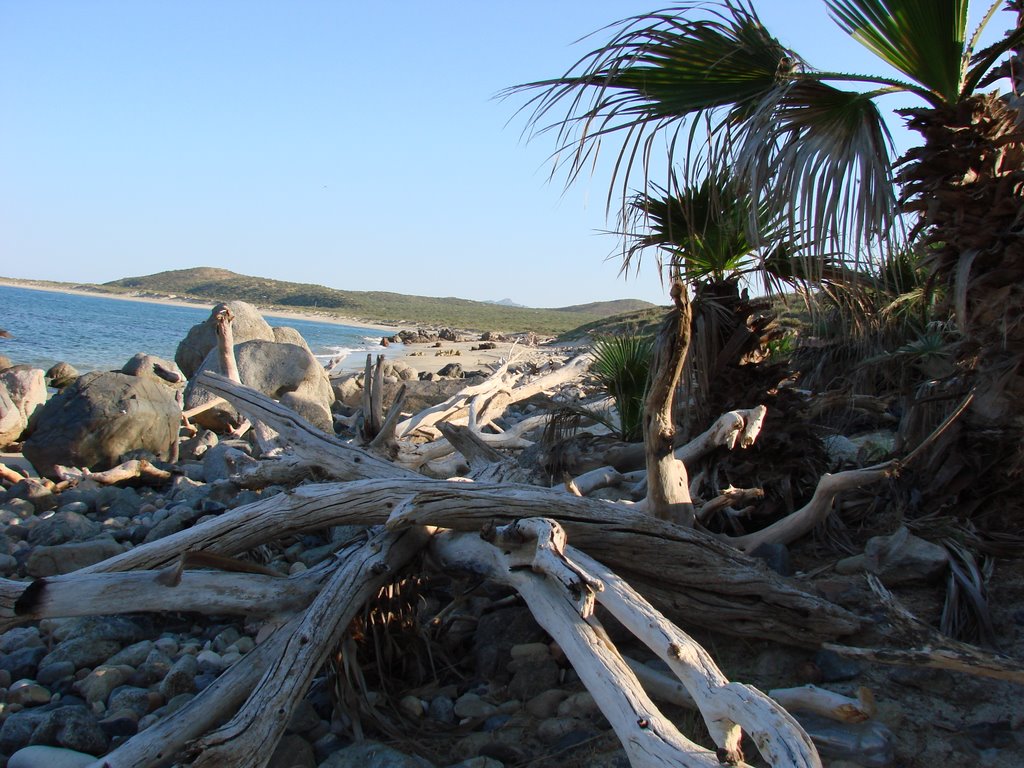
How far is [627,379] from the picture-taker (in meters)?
6.82

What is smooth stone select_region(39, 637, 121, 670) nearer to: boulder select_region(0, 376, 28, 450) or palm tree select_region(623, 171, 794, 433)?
palm tree select_region(623, 171, 794, 433)

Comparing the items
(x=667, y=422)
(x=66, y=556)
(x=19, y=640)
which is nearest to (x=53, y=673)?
(x=19, y=640)

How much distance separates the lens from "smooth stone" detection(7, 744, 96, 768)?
3318mm

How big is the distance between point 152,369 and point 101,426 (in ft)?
17.6

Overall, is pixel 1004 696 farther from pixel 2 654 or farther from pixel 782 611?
pixel 2 654

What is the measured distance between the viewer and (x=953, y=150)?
13.9ft

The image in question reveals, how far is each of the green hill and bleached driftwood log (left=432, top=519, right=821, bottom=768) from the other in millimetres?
79987

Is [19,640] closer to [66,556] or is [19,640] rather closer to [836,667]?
[66,556]

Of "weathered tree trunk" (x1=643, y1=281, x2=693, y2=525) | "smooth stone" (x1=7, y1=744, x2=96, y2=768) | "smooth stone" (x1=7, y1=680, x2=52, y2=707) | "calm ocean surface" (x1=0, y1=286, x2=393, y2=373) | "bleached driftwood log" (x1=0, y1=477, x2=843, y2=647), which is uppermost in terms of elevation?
"weathered tree trunk" (x1=643, y1=281, x2=693, y2=525)

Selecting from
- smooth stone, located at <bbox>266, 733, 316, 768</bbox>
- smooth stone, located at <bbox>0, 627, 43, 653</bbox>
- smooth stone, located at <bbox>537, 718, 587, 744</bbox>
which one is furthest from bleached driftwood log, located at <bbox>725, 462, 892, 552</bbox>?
smooth stone, located at <bbox>0, 627, 43, 653</bbox>

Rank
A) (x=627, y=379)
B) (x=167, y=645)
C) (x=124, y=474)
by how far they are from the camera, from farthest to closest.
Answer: (x=124, y=474) < (x=627, y=379) < (x=167, y=645)

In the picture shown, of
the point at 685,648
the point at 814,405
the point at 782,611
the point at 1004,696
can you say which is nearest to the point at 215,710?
the point at 685,648

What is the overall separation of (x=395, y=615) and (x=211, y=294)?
110 m

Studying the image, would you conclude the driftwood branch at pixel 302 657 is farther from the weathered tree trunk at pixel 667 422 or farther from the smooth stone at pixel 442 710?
the weathered tree trunk at pixel 667 422
